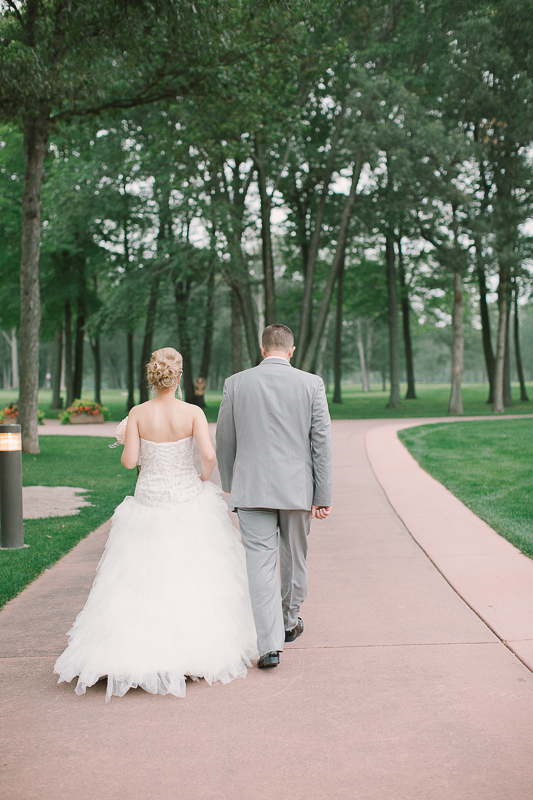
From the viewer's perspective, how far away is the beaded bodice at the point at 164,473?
14.2 ft

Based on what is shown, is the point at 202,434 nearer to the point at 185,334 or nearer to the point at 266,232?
the point at 266,232

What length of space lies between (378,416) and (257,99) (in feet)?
49.2

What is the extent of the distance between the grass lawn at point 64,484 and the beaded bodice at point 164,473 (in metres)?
2.07

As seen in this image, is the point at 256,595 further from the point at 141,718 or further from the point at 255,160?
the point at 255,160

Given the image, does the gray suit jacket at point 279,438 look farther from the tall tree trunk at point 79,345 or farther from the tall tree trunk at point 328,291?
the tall tree trunk at point 79,345

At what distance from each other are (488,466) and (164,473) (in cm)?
963

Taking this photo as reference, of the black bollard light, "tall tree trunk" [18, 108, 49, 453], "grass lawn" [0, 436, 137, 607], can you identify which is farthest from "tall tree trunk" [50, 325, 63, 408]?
the black bollard light

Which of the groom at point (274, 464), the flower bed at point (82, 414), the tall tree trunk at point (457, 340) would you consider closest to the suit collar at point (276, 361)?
the groom at point (274, 464)

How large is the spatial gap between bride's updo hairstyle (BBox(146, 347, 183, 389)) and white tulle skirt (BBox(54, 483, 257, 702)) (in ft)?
2.35

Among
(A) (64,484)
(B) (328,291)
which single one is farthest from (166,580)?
(B) (328,291)

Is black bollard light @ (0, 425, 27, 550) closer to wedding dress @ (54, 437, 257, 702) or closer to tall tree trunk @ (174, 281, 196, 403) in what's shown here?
wedding dress @ (54, 437, 257, 702)

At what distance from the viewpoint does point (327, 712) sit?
3605 mm

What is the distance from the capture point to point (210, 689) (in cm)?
396

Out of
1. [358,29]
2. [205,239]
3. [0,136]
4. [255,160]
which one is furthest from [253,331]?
[0,136]
